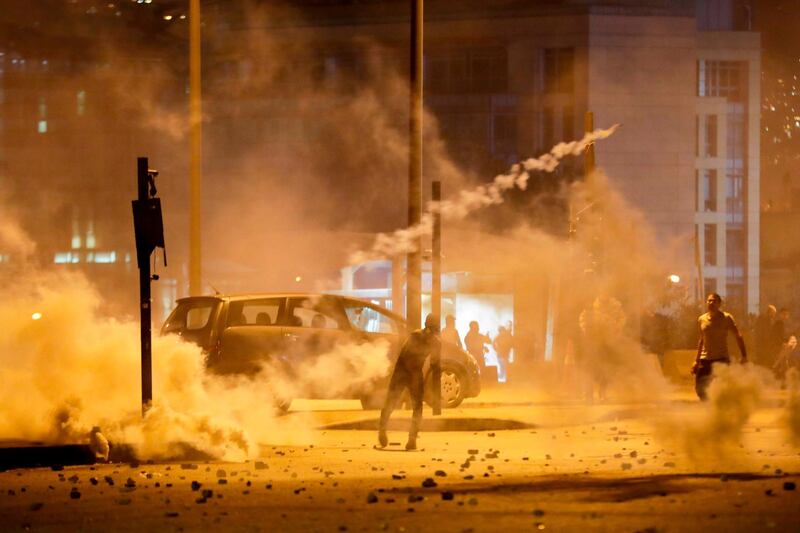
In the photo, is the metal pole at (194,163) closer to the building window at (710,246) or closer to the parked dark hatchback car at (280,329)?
the parked dark hatchback car at (280,329)

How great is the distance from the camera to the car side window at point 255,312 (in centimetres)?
1814

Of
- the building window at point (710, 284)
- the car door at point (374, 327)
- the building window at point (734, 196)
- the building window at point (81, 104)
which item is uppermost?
the building window at point (81, 104)

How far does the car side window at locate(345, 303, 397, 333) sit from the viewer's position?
18.8 meters

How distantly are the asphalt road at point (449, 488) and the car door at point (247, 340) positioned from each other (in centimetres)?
241

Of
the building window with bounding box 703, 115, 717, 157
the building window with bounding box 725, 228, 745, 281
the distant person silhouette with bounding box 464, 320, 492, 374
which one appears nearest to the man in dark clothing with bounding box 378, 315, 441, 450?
the distant person silhouette with bounding box 464, 320, 492, 374

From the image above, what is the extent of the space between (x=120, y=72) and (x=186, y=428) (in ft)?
104

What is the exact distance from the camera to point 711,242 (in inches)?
2279

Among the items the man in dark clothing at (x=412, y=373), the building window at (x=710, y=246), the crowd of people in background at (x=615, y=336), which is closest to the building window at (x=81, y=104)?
the crowd of people in background at (x=615, y=336)

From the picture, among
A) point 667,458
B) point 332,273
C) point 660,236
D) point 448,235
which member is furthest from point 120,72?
Result: point 667,458

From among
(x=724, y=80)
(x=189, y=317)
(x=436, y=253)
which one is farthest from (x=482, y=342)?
(x=724, y=80)

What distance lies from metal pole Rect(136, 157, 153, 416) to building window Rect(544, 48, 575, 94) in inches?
1408

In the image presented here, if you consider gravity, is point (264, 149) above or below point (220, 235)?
above

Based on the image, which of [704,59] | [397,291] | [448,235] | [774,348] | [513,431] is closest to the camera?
[513,431]

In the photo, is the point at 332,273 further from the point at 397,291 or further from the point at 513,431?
the point at 513,431
